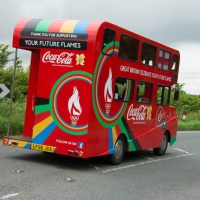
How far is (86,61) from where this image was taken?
31.0 feet

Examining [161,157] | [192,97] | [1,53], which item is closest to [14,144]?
[161,157]

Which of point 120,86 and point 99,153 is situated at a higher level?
point 120,86

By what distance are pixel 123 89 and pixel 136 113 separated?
1.04m

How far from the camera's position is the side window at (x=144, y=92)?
11609mm

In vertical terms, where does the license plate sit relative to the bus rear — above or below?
below

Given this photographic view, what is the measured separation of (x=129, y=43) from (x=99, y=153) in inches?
114

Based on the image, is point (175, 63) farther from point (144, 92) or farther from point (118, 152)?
point (118, 152)

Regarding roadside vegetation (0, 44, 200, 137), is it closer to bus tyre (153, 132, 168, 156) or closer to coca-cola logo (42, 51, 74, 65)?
bus tyre (153, 132, 168, 156)

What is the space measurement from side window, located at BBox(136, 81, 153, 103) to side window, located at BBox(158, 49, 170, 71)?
867 millimetres

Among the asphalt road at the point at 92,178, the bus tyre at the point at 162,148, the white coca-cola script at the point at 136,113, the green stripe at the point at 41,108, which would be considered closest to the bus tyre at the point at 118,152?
the asphalt road at the point at 92,178

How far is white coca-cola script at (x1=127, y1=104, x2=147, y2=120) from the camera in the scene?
11.2 meters

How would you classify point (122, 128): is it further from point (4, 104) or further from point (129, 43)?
point (4, 104)

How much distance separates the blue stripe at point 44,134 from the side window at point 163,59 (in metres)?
4.25

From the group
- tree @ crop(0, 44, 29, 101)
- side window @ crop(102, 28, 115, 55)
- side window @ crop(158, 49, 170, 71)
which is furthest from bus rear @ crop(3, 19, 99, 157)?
tree @ crop(0, 44, 29, 101)
